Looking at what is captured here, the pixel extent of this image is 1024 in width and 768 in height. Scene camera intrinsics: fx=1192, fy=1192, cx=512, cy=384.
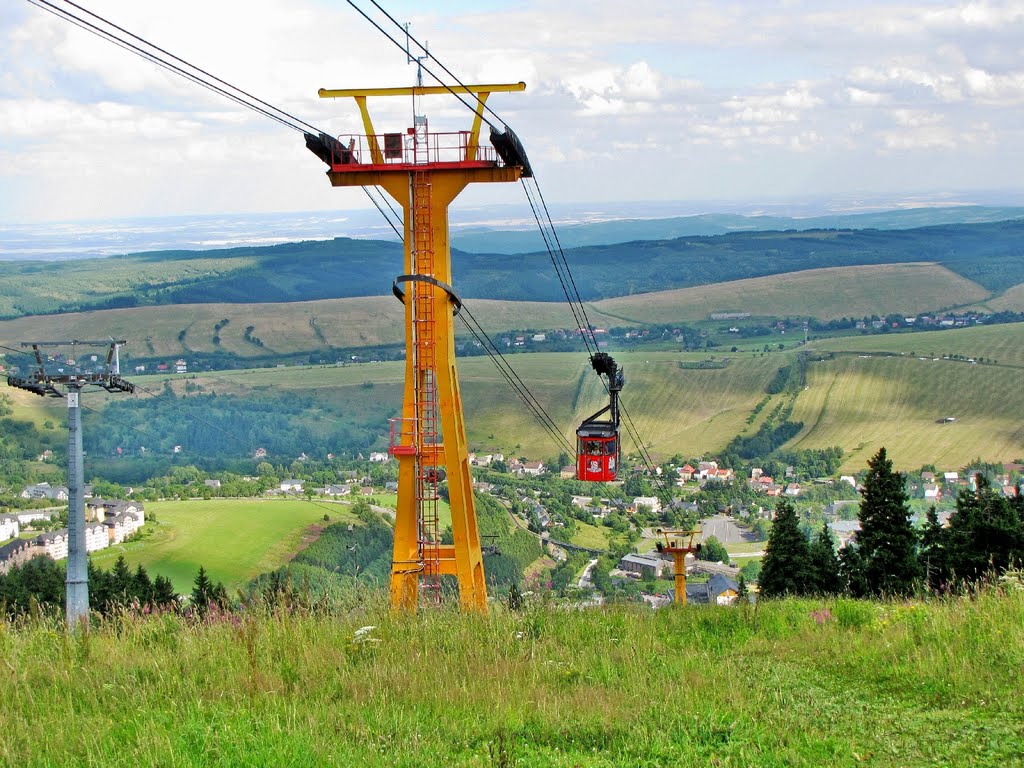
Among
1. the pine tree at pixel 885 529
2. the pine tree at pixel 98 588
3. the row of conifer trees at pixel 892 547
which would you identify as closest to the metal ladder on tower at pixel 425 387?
the row of conifer trees at pixel 892 547

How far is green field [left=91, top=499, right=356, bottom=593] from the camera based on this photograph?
153 ft

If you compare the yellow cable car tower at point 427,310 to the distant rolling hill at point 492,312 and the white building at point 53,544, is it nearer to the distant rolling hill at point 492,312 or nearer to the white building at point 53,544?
the white building at point 53,544

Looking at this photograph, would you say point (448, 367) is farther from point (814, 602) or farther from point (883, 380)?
point (883, 380)

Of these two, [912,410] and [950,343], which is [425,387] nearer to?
[912,410]

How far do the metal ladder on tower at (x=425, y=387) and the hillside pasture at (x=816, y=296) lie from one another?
130162mm

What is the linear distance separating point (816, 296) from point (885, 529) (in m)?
142

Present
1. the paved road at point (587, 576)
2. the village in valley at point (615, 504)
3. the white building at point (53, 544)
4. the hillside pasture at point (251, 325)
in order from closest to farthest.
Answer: the paved road at point (587, 576) < the white building at point (53, 544) < the village in valley at point (615, 504) < the hillside pasture at point (251, 325)

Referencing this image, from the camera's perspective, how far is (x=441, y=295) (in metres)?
16.5

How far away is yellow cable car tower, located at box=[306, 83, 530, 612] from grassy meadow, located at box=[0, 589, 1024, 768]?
23.0ft

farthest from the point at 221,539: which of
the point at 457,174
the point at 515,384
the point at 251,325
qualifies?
the point at 251,325

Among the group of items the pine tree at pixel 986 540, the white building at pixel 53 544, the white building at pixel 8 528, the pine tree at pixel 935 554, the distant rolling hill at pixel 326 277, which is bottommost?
the white building at pixel 8 528

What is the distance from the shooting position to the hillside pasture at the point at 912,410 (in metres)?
80.2

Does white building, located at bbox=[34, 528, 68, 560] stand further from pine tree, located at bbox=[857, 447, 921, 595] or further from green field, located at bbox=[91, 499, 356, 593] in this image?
pine tree, located at bbox=[857, 447, 921, 595]

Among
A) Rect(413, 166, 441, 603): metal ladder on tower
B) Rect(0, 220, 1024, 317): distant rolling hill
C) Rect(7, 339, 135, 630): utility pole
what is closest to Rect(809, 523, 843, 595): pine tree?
Rect(413, 166, 441, 603): metal ladder on tower
